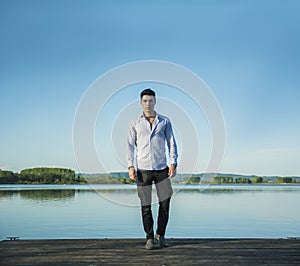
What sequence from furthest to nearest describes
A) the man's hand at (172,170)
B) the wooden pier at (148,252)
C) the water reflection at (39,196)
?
the water reflection at (39,196), the man's hand at (172,170), the wooden pier at (148,252)

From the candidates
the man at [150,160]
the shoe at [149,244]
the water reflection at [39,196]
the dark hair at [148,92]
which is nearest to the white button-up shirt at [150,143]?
the man at [150,160]

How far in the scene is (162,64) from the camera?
4.61 m

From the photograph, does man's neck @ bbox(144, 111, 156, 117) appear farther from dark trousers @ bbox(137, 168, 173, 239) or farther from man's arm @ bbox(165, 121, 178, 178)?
dark trousers @ bbox(137, 168, 173, 239)

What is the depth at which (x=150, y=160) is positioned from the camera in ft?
14.0

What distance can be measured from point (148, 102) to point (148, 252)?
1.41 meters

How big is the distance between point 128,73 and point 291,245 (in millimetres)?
2439

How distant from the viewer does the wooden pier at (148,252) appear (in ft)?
12.3

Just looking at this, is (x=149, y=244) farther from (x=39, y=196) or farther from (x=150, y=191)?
(x=39, y=196)

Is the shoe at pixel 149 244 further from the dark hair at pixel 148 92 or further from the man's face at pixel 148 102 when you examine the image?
the dark hair at pixel 148 92

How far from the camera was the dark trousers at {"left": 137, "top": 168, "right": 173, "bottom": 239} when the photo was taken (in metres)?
4.27

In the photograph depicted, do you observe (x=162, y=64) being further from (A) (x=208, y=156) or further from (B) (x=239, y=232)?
(B) (x=239, y=232)

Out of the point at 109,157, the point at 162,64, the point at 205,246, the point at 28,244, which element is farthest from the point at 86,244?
the point at 162,64

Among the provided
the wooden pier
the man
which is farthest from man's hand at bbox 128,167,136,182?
the wooden pier

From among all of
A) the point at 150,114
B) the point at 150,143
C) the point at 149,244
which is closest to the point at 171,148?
the point at 150,143
